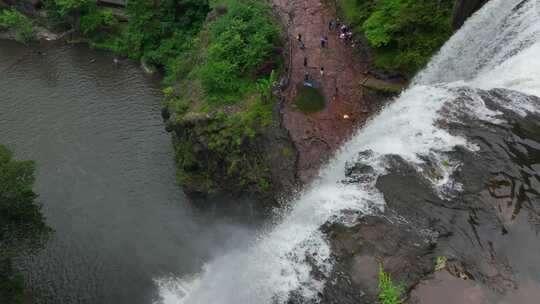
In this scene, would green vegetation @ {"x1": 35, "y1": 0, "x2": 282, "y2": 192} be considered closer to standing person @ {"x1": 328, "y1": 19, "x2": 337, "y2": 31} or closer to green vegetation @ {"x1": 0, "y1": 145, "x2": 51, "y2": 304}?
standing person @ {"x1": 328, "y1": 19, "x2": 337, "y2": 31}

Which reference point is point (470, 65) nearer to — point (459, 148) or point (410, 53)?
point (410, 53)

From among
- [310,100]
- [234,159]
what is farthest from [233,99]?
[310,100]

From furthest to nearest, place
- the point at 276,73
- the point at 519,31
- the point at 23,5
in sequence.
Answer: the point at 23,5 → the point at 276,73 → the point at 519,31

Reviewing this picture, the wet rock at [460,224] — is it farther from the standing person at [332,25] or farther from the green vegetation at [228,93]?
the standing person at [332,25]

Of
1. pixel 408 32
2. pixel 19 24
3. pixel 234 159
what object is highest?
pixel 408 32

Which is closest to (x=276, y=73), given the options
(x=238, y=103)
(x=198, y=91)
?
(x=238, y=103)

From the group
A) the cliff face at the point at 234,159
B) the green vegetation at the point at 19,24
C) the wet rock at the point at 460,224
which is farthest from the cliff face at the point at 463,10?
the green vegetation at the point at 19,24

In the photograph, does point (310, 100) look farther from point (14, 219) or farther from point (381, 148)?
point (14, 219)
